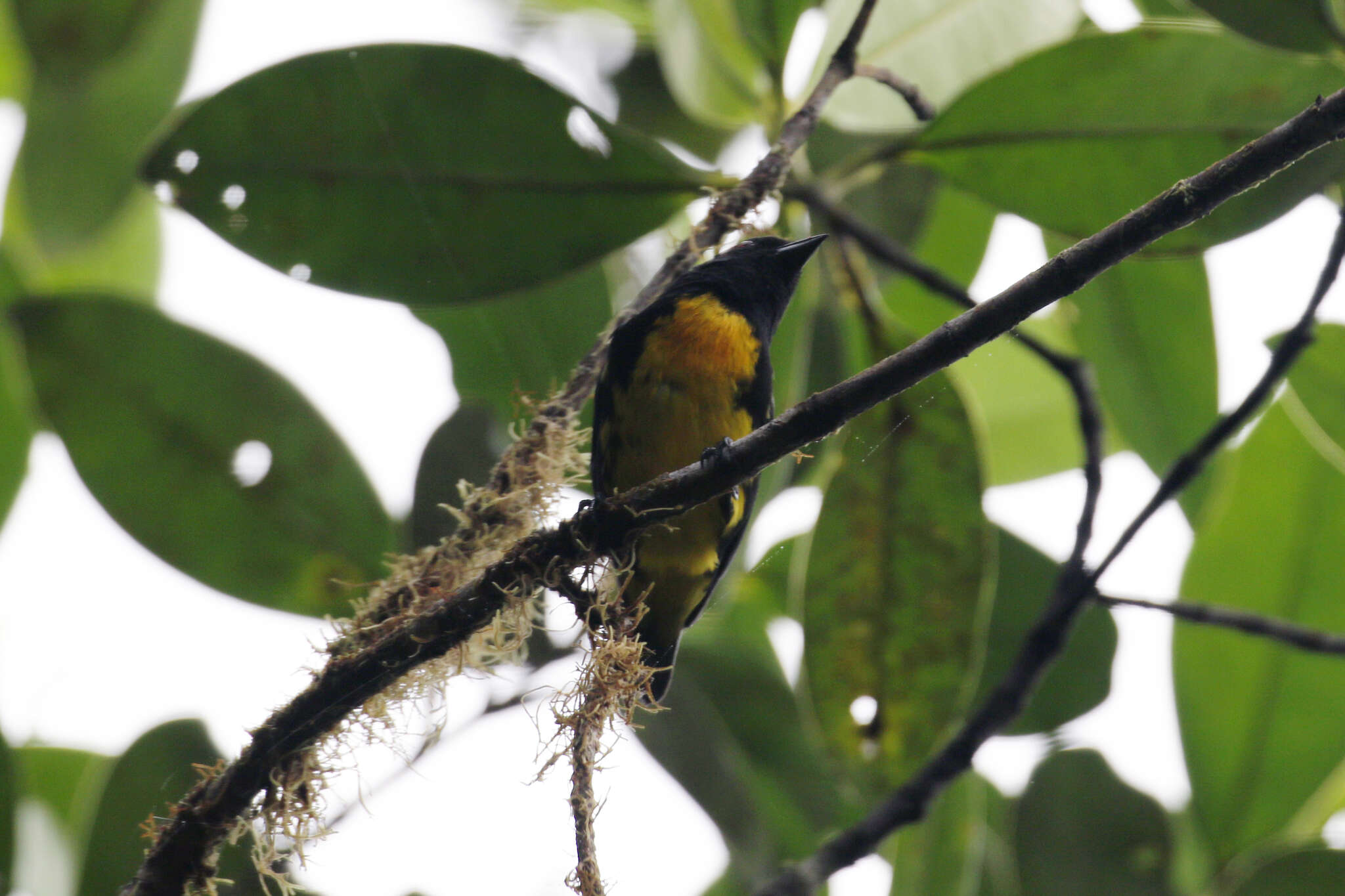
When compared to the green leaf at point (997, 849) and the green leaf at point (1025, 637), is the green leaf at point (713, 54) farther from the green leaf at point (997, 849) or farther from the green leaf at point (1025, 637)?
the green leaf at point (997, 849)

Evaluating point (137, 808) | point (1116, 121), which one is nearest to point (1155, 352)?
point (1116, 121)

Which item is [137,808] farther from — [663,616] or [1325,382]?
[1325,382]

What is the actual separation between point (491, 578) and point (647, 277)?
0.89 meters

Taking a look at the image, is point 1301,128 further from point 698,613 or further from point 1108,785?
point 1108,785

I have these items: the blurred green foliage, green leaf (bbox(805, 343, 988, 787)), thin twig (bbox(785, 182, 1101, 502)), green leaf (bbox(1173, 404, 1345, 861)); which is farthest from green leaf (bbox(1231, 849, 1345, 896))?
thin twig (bbox(785, 182, 1101, 502))

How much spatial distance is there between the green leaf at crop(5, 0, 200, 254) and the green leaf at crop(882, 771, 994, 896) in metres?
2.09

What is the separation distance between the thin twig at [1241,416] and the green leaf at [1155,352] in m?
0.21

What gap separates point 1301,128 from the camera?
0.94 metres

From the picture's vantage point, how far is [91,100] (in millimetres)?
2113

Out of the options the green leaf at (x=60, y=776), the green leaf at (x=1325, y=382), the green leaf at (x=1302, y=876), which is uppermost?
the green leaf at (x=60, y=776)

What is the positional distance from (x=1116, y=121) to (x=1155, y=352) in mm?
438

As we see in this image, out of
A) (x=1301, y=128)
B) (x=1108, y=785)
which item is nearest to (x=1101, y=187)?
(x=1301, y=128)

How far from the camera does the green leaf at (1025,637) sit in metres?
2.06

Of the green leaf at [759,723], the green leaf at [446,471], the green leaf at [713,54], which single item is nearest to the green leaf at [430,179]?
the green leaf at [446,471]
